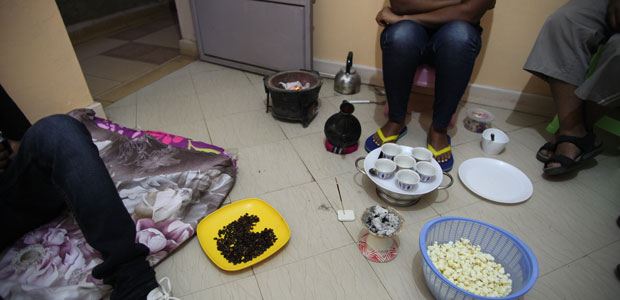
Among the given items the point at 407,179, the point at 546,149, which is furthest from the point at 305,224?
the point at 546,149

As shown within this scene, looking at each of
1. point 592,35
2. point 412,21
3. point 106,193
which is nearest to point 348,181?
point 412,21

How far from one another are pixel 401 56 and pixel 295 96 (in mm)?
549

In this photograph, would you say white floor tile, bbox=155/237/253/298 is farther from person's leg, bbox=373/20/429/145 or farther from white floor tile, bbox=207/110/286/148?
person's leg, bbox=373/20/429/145

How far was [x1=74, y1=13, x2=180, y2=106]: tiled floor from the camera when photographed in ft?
7.57

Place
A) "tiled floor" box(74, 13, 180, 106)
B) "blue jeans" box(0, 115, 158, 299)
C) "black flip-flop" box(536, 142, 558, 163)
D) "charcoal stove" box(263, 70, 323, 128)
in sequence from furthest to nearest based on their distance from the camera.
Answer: "tiled floor" box(74, 13, 180, 106) → "charcoal stove" box(263, 70, 323, 128) → "black flip-flop" box(536, 142, 558, 163) → "blue jeans" box(0, 115, 158, 299)

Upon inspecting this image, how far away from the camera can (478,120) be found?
5.66ft

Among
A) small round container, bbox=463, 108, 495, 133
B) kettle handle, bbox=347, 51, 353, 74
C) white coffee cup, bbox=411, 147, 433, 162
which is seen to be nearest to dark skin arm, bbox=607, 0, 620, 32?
small round container, bbox=463, 108, 495, 133

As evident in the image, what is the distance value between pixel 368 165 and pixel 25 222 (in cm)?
114

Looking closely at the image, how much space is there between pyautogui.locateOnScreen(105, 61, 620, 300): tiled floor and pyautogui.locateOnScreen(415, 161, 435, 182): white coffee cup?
0.13m

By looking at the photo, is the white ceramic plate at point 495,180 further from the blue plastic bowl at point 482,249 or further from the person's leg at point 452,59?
the blue plastic bowl at point 482,249

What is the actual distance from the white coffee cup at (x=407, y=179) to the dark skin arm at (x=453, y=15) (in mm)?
711

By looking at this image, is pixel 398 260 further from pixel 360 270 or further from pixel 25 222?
pixel 25 222

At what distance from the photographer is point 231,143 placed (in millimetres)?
1682

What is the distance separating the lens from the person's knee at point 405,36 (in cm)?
142
